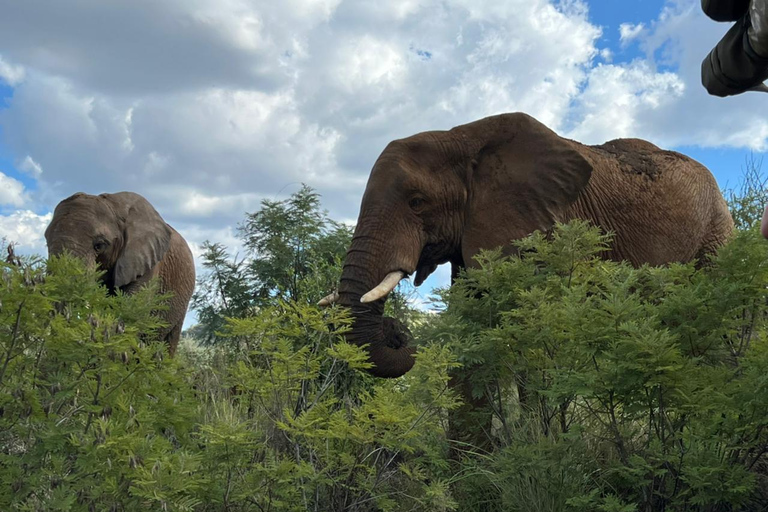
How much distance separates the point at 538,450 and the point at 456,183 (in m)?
3.10

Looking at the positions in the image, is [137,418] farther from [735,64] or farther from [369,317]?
[735,64]

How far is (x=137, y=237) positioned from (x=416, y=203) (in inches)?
242

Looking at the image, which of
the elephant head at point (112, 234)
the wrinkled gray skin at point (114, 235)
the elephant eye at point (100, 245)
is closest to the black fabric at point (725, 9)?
the wrinkled gray skin at point (114, 235)

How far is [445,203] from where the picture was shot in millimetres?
7164

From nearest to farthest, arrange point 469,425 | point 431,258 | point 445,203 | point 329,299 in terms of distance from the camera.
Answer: point 469,425, point 329,299, point 445,203, point 431,258

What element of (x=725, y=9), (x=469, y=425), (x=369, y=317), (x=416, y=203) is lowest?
(x=469, y=425)

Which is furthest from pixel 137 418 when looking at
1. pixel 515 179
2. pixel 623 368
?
pixel 515 179

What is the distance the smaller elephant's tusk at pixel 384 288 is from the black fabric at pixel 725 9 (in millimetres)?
3231

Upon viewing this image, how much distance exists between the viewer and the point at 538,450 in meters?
4.77

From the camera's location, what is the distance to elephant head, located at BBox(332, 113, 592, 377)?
679 centimetres

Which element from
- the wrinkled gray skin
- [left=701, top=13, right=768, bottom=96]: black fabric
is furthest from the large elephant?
the wrinkled gray skin

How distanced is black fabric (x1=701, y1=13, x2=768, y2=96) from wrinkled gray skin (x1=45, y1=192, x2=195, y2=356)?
7.80m

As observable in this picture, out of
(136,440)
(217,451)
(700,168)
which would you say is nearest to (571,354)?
(217,451)

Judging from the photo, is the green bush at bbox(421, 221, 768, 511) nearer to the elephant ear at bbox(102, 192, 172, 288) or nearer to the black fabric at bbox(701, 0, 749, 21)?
the black fabric at bbox(701, 0, 749, 21)
